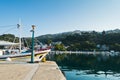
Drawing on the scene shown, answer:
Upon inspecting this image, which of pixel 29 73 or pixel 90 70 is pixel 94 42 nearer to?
pixel 90 70

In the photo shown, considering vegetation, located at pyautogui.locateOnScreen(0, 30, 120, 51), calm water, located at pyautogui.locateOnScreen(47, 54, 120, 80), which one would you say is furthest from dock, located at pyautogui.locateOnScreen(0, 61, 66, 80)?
vegetation, located at pyautogui.locateOnScreen(0, 30, 120, 51)

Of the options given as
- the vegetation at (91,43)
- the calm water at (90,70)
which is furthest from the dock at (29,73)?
the vegetation at (91,43)

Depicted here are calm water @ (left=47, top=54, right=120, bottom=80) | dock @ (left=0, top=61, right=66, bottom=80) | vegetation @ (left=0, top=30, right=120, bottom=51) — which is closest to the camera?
dock @ (left=0, top=61, right=66, bottom=80)

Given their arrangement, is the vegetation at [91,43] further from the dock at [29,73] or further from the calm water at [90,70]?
the dock at [29,73]

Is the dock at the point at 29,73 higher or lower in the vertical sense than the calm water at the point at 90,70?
higher

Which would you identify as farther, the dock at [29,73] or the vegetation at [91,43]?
the vegetation at [91,43]

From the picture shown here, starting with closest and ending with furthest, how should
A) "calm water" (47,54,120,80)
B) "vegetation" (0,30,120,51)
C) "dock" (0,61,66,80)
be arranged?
"dock" (0,61,66,80) → "calm water" (47,54,120,80) → "vegetation" (0,30,120,51)

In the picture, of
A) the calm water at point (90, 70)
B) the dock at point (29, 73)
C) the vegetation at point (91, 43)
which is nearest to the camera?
the dock at point (29, 73)

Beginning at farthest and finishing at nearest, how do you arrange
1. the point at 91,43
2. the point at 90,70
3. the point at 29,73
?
the point at 91,43 → the point at 90,70 → the point at 29,73

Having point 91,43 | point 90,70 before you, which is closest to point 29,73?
point 90,70

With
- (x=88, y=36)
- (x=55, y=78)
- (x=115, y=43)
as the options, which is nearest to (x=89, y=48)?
(x=115, y=43)

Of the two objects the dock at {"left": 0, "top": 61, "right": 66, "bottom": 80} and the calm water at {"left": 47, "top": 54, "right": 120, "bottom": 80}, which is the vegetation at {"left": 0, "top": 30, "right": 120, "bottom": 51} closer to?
the calm water at {"left": 47, "top": 54, "right": 120, "bottom": 80}

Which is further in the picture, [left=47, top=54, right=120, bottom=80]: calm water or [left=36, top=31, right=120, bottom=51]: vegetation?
[left=36, top=31, right=120, bottom=51]: vegetation

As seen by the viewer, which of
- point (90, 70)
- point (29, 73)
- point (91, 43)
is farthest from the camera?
point (91, 43)
